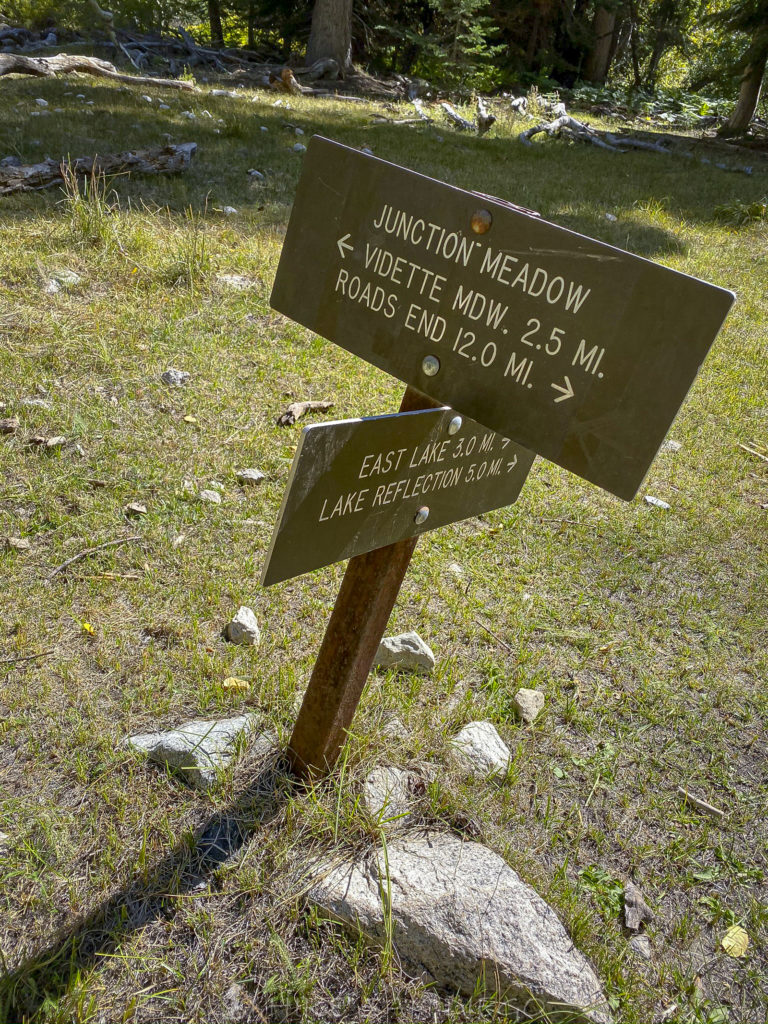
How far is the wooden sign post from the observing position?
1277mm

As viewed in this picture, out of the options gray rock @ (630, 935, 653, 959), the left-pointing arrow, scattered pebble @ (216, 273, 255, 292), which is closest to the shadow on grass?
gray rock @ (630, 935, 653, 959)

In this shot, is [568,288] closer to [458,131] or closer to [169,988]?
[169,988]

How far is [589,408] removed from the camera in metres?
1.35

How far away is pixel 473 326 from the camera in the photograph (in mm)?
1485

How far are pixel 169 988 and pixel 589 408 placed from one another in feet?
4.95

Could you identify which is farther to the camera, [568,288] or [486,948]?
[486,948]

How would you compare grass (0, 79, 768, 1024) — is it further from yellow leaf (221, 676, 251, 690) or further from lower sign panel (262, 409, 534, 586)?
lower sign panel (262, 409, 534, 586)

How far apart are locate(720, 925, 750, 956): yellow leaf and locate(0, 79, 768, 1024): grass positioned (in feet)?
0.08

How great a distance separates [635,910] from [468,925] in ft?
1.77

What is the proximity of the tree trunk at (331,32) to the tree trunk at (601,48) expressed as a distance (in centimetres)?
827

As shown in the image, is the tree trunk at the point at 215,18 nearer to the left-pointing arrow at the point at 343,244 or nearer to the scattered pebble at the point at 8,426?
the scattered pebble at the point at 8,426

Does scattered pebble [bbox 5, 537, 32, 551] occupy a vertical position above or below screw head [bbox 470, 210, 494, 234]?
below

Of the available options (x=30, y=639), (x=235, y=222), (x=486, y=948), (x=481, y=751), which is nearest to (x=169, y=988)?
(x=486, y=948)

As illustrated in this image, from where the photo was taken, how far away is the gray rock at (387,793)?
6.70 ft
